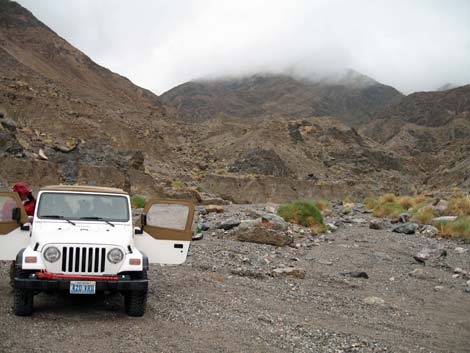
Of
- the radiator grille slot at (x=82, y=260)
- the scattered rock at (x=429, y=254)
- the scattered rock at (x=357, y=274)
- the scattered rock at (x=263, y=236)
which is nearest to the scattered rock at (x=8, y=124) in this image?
the scattered rock at (x=263, y=236)

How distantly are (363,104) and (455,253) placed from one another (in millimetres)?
140319

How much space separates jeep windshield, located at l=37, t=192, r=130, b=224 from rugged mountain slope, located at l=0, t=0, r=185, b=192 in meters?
19.7

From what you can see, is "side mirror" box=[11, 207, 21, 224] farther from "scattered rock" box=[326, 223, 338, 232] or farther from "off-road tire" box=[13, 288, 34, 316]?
"scattered rock" box=[326, 223, 338, 232]

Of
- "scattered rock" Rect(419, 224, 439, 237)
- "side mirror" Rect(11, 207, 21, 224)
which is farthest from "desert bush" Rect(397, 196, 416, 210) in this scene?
"side mirror" Rect(11, 207, 21, 224)

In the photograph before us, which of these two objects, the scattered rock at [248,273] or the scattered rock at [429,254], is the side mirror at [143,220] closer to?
the scattered rock at [248,273]

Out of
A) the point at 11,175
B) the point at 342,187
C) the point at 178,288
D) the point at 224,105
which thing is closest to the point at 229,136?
the point at 342,187

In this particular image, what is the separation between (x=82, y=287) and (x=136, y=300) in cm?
72

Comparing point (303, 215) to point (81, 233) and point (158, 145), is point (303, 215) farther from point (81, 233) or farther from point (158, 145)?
point (158, 145)

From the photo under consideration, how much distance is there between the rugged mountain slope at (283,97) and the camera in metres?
131

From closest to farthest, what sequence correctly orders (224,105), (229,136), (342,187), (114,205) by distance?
(114,205), (342,187), (229,136), (224,105)

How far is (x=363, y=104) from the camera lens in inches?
5935

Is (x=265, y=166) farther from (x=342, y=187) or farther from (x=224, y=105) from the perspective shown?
(x=224, y=105)

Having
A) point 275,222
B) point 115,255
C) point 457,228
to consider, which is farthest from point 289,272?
point 457,228

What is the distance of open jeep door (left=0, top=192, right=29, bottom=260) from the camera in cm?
779
